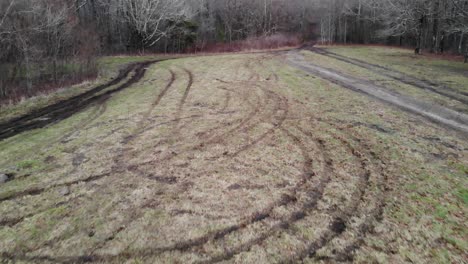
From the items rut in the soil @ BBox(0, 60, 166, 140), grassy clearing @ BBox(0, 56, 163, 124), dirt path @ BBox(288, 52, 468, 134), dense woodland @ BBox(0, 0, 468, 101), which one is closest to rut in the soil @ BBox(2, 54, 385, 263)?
dirt path @ BBox(288, 52, 468, 134)

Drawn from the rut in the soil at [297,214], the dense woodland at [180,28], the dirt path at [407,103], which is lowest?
the rut in the soil at [297,214]

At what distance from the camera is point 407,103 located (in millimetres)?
7801

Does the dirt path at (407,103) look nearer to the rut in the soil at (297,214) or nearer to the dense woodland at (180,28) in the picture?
the rut in the soil at (297,214)

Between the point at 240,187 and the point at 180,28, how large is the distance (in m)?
26.8

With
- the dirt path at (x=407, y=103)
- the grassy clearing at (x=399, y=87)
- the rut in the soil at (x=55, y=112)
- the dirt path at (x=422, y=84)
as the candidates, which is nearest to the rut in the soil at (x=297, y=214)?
the dirt path at (x=407, y=103)

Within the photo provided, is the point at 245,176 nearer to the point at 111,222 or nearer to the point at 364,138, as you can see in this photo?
the point at 111,222

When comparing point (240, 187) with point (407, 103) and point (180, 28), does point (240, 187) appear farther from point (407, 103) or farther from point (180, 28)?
point (180, 28)

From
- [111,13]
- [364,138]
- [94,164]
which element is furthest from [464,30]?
[111,13]

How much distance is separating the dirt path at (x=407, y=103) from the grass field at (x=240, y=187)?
338 mm

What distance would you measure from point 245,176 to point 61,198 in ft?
8.68

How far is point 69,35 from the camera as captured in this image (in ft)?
43.7

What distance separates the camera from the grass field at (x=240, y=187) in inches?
111

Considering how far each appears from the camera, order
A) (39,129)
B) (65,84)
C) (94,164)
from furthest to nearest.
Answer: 1. (65,84)
2. (39,129)
3. (94,164)

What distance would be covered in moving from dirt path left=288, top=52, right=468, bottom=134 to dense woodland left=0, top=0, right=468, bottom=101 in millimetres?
9952
